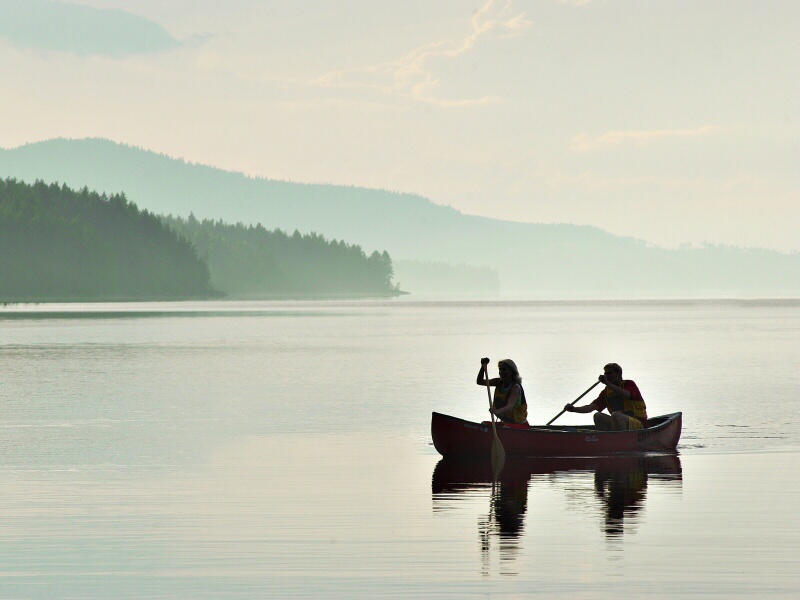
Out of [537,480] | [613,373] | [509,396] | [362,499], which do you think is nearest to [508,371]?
[509,396]

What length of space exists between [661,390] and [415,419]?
14.9 m

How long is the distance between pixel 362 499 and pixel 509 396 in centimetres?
533

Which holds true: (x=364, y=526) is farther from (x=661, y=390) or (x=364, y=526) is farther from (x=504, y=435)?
(x=661, y=390)

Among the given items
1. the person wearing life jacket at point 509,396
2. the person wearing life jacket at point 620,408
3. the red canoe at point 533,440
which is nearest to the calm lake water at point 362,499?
the red canoe at point 533,440

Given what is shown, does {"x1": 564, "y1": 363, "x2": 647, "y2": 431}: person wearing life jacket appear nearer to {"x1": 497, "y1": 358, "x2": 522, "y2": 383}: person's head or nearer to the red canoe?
the red canoe

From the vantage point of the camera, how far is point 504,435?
26.5 meters

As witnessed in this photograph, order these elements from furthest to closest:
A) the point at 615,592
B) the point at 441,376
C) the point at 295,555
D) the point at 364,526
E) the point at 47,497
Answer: the point at 441,376 → the point at 47,497 → the point at 364,526 → the point at 295,555 → the point at 615,592

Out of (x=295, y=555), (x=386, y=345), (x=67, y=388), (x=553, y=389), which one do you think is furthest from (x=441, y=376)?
(x=295, y=555)

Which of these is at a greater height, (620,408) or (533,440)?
(620,408)

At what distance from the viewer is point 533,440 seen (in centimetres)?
2675

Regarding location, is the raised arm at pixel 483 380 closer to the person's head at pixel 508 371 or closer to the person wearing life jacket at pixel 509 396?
the person wearing life jacket at pixel 509 396

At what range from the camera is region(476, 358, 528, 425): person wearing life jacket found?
2622 centimetres

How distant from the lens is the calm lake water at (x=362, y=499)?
52.6 feet

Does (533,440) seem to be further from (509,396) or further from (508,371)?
(508,371)
